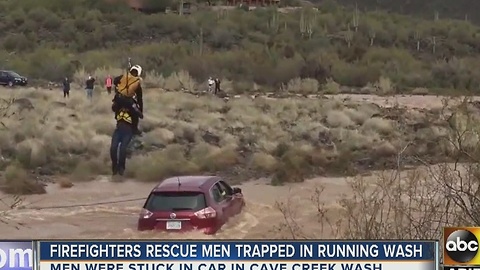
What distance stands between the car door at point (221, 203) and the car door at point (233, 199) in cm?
→ 18

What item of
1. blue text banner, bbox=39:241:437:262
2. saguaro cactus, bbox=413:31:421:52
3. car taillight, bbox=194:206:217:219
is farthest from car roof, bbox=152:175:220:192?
saguaro cactus, bbox=413:31:421:52

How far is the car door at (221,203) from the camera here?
40.5ft

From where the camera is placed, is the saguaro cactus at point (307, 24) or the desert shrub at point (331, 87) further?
the saguaro cactus at point (307, 24)

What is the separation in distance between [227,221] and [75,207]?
4.09 metres

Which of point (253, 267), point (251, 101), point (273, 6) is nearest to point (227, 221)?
point (253, 267)

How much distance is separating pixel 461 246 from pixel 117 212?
894 cm

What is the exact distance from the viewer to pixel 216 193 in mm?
12539

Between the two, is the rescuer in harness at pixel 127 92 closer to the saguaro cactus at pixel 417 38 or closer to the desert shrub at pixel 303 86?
the desert shrub at pixel 303 86

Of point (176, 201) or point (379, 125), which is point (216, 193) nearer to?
point (176, 201)

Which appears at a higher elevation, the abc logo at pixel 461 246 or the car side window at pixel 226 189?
the abc logo at pixel 461 246

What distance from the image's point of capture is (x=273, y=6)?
7394 cm

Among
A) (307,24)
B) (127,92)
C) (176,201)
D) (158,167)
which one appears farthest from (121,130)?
(307,24)

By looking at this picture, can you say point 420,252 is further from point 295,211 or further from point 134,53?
point 134,53

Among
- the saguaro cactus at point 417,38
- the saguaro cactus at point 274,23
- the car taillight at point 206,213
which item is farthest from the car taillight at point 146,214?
the saguaro cactus at point 274,23
